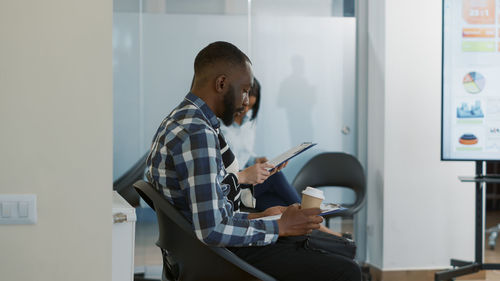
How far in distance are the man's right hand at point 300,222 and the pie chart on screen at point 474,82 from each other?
2.43m

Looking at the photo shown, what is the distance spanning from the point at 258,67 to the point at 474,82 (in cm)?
158

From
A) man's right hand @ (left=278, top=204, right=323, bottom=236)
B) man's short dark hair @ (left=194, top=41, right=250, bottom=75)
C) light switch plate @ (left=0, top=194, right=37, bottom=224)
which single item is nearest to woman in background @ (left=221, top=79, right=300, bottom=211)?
man's short dark hair @ (left=194, top=41, right=250, bottom=75)

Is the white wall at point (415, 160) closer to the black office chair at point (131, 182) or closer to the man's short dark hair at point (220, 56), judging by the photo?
the black office chair at point (131, 182)

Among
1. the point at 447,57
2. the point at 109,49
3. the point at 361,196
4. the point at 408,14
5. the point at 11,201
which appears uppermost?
the point at 408,14

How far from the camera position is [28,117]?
1.72 meters

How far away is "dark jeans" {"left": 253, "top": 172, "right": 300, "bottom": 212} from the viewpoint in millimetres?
3266

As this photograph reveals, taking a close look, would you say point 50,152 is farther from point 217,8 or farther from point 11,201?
point 217,8

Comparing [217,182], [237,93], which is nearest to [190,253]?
[217,182]

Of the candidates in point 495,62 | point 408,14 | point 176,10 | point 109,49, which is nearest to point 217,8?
point 176,10

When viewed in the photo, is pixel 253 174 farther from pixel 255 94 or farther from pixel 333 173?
pixel 333 173

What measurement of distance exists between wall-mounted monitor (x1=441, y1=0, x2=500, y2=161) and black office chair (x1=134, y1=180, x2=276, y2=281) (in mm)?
2475

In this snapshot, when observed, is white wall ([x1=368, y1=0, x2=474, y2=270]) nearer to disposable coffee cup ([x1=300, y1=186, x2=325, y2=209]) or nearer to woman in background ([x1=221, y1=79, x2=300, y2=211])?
woman in background ([x1=221, y1=79, x2=300, y2=211])

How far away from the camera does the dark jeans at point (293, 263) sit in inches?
75.5

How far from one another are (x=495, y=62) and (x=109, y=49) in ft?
9.72
